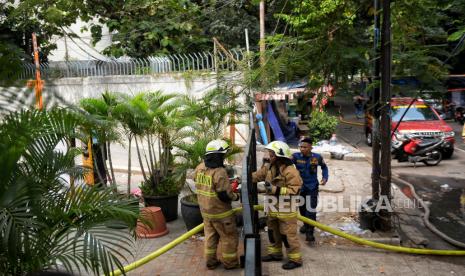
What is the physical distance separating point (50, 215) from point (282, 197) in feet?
10.5

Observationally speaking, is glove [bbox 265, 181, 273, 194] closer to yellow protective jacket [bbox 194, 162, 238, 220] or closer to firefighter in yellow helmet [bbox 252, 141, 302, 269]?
firefighter in yellow helmet [bbox 252, 141, 302, 269]

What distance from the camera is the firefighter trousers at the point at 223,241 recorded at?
5.47 m

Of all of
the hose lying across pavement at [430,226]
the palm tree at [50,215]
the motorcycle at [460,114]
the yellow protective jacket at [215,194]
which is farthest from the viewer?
the motorcycle at [460,114]

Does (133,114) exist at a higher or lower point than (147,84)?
lower

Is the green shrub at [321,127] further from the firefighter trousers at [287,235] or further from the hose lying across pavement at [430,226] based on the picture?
the firefighter trousers at [287,235]

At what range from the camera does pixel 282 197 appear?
5.57 metres

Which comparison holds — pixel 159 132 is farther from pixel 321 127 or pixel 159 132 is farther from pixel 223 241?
pixel 321 127

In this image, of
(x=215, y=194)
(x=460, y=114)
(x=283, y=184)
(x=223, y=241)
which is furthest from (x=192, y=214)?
(x=460, y=114)

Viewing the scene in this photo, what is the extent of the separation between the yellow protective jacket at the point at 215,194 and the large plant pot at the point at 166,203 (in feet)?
6.60

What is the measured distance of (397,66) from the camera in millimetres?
6629

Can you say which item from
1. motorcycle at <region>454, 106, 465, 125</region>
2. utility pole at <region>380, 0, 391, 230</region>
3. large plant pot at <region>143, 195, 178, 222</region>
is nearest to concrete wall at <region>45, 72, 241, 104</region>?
large plant pot at <region>143, 195, 178, 222</region>

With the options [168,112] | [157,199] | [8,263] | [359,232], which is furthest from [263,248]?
[8,263]

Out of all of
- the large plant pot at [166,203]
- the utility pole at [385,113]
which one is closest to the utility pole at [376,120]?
the utility pole at [385,113]

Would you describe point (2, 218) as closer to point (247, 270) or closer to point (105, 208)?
point (105, 208)
